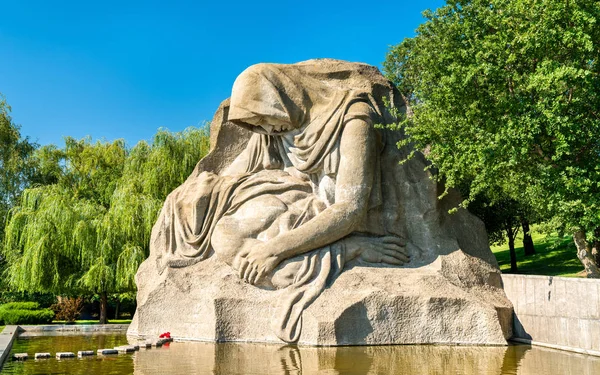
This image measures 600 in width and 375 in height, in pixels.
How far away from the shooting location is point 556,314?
9.89 m

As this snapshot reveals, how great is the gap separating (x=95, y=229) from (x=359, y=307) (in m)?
12.1

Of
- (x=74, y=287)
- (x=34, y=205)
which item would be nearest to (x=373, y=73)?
(x=74, y=287)

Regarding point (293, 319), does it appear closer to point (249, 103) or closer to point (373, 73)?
point (249, 103)

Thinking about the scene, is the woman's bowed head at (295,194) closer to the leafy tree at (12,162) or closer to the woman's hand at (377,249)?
the woman's hand at (377,249)

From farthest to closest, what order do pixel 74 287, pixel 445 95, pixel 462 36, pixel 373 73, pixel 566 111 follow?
pixel 74 287 → pixel 373 73 → pixel 462 36 → pixel 445 95 → pixel 566 111

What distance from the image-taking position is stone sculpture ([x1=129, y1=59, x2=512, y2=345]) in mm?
10297

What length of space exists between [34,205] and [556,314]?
17.8 metres

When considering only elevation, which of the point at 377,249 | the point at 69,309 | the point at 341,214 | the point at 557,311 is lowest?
the point at 557,311

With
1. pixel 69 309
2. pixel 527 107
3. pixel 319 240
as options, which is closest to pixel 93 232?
pixel 69 309

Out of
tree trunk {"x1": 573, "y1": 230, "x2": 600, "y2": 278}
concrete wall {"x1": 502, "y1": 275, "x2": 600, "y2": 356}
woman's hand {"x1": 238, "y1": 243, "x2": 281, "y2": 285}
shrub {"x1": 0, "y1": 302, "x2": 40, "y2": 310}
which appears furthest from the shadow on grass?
shrub {"x1": 0, "y1": 302, "x2": 40, "y2": 310}

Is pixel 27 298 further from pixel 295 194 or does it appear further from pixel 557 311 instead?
pixel 557 311

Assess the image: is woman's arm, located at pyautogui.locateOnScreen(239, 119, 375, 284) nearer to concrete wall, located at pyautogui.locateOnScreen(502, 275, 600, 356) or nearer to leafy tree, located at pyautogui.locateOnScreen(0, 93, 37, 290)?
concrete wall, located at pyautogui.locateOnScreen(502, 275, 600, 356)

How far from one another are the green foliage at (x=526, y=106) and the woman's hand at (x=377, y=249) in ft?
5.55

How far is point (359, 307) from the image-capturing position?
1016 cm
